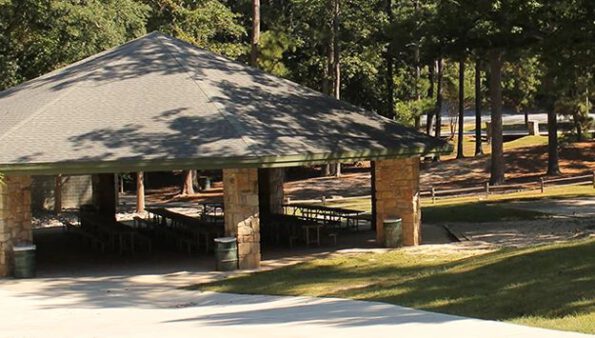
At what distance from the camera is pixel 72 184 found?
3659 centimetres

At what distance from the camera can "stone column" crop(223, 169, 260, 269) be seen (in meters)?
17.3

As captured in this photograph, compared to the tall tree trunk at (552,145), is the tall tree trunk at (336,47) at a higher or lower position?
higher

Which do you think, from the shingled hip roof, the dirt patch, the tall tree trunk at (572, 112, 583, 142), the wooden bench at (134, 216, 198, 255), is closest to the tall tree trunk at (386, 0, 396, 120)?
the tall tree trunk at (572, 112, 583, 142)

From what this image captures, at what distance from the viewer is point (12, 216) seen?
17.2 meters

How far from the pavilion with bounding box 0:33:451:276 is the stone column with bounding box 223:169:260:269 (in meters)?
0.02

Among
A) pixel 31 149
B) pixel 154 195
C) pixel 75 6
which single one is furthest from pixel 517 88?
pixel 31 149

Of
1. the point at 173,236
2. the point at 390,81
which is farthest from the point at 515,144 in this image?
the point at 173,236

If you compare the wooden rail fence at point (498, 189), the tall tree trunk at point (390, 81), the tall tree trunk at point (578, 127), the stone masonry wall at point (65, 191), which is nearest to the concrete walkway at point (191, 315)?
the stone masonry wall at point (65, 191)

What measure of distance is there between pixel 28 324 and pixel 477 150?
40.7 metres

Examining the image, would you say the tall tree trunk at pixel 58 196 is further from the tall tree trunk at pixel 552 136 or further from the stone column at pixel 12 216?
the tall tree trunk at pixel 552 136

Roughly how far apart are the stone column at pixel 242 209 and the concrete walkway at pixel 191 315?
136cm

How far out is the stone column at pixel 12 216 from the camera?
17.1 meters

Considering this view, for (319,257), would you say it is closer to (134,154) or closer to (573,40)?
(134,154)

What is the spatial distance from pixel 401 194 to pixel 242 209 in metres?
4.35
